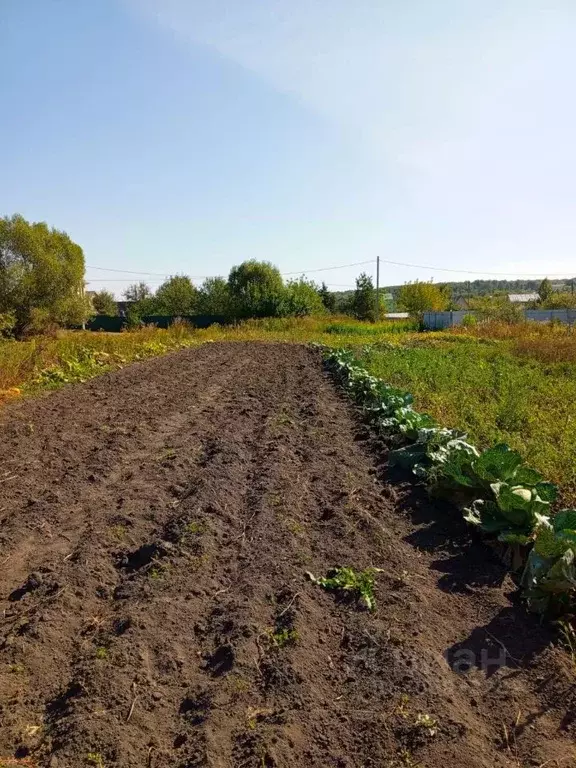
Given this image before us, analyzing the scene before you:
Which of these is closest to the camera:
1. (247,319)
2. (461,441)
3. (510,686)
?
(510,686)

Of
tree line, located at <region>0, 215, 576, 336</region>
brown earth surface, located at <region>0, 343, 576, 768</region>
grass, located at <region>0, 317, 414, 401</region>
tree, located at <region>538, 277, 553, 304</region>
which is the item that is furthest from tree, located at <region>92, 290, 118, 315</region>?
brown earth surface, located at <region>0, 343, 576, 768</region>

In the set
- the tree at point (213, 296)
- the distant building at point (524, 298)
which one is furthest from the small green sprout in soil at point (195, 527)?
the distant building at point (524, 298)

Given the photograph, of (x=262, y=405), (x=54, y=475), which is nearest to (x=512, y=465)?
(x=54, y=475)

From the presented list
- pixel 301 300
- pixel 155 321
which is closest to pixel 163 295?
pixel 155 321

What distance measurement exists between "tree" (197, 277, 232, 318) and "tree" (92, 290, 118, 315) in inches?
654

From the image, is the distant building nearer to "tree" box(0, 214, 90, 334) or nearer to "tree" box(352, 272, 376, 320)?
"tree" box(352, 272, 376, 320)

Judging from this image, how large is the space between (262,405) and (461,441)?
5.81 metres

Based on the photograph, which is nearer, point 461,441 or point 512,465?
point 512,465

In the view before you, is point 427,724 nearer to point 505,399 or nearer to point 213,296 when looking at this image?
point 505,399

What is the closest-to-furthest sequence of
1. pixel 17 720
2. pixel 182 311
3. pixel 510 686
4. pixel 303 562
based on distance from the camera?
pixel 17 720
pixel 510 686
pixel 303 562
pixel 182 311

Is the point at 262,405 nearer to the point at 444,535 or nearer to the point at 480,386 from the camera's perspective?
the point at 480,386

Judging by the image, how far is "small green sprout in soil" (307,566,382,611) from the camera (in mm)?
4160

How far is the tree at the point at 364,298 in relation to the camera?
51537mm

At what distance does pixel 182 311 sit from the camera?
217 ft
